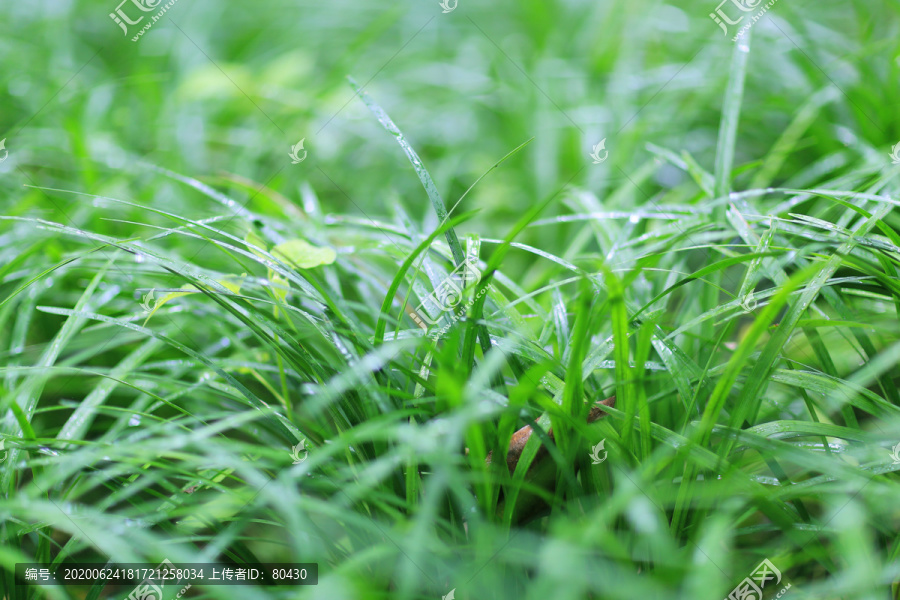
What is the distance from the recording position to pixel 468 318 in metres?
0.79

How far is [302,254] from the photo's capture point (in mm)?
997

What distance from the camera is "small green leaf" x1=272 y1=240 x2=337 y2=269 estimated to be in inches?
38.1

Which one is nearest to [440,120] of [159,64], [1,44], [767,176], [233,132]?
[233,132]

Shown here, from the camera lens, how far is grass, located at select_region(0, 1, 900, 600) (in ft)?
2.30

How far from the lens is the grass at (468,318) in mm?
701

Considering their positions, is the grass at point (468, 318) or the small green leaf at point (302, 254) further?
the small green leaf at point (302, 254)

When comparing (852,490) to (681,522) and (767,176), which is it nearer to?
(681,522)

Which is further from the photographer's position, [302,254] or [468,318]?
[302,254]

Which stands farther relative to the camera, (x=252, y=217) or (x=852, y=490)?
(x=252, y=217)

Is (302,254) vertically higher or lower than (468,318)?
higher

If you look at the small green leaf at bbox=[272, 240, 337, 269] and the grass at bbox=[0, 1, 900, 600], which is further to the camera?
the small green leaf at bbox=[272, 240, 337, 269]

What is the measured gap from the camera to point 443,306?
0.90 m

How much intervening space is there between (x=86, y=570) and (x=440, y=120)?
6.10ft

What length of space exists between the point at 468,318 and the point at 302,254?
1.23 ft
